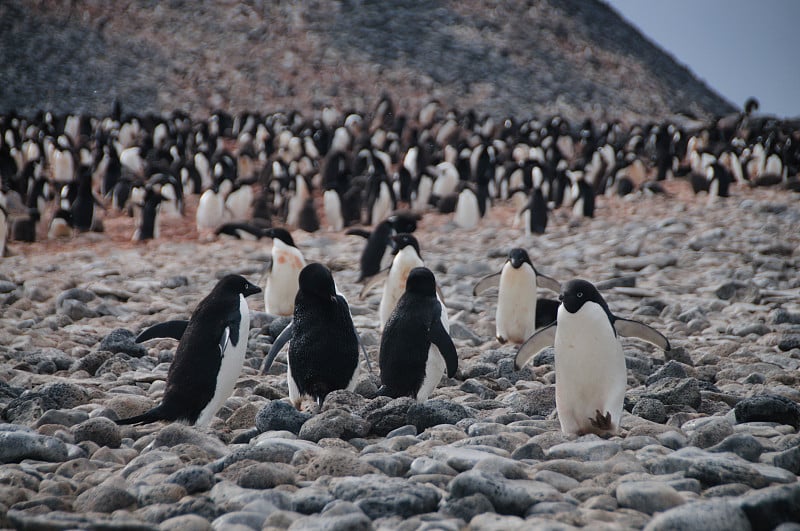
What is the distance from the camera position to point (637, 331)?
463cm

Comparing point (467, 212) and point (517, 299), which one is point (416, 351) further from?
point (467, 212)

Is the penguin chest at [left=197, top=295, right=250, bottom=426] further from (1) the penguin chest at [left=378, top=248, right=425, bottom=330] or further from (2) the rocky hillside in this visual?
(2) the rocky hillside

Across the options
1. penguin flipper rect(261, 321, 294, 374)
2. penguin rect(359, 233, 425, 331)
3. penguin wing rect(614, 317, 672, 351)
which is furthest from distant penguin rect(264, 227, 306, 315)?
penguin wing rect(614, 317, 672, 351)

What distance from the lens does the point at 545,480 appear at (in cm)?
315

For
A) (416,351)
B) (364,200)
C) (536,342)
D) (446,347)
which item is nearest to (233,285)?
(416,351)

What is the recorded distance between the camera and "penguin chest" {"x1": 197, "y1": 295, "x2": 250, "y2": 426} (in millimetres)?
4480

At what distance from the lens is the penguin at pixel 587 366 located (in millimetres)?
4188

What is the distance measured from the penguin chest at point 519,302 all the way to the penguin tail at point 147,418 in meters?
3.27

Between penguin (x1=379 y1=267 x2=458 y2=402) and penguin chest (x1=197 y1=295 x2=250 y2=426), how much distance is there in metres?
0.83

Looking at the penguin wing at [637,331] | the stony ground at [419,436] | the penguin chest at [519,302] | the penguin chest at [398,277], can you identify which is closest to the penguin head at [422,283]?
the stony ground at [419,436]

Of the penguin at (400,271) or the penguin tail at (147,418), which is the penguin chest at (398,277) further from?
the penguin tail at (147,418)

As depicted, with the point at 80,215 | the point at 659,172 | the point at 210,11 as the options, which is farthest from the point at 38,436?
the point at 210,11

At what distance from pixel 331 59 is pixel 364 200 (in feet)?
80.6

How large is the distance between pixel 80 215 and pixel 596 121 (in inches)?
984
